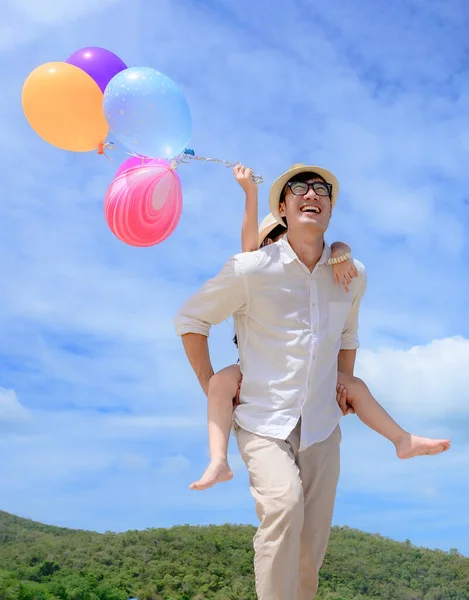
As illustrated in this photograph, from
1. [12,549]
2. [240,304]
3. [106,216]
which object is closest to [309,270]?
[240,304]

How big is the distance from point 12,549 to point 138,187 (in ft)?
64.4

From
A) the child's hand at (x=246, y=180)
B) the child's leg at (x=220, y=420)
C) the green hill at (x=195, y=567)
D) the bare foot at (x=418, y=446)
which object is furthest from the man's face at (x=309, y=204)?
the green hill at (x=195, y=567)

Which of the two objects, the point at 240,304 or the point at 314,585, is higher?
the point at 240,304

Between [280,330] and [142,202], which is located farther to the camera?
[142,202]

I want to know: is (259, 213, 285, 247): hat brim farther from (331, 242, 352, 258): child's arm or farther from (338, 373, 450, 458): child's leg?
(338, 373, 450, 458): child's leg

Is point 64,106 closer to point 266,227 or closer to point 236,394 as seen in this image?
point 266,227

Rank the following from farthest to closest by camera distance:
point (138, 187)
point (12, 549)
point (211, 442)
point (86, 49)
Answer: point (12, 549) < point (86, 49) < point (138, 187) < point (211, 442)

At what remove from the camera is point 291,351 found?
344cm

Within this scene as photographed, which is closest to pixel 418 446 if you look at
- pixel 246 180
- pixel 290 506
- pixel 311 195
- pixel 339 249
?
pixel 290 506

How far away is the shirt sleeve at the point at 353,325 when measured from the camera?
383 centimetres

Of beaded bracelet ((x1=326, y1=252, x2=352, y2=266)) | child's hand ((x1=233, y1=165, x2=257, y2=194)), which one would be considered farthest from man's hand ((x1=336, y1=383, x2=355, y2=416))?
child's hand ((x1=233, y1=165, x2=257, y2=194))

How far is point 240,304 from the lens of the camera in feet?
11.6

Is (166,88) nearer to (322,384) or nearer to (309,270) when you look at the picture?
(309,270)

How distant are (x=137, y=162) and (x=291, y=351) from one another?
1.64 metres
